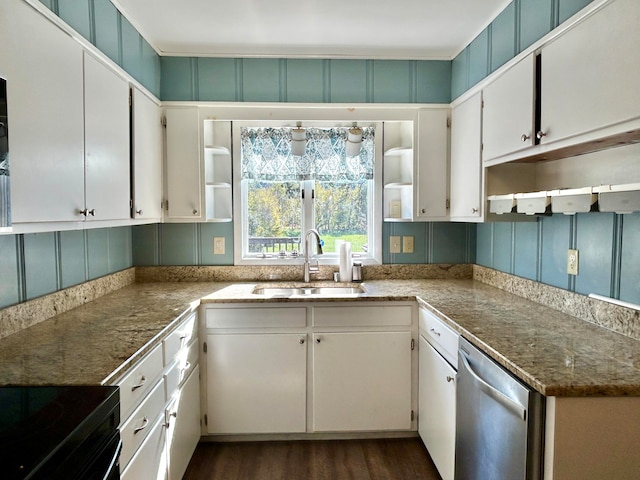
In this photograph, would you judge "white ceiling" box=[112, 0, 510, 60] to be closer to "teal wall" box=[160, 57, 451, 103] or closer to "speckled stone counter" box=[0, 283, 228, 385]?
"teal wall" box=[160, 57, 451, 103]

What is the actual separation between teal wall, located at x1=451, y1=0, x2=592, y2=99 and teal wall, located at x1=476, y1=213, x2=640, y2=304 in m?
0.83

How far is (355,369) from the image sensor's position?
7.52 ft

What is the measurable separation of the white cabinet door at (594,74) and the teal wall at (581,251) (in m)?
0.44

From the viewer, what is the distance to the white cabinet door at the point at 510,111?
1.68 metres

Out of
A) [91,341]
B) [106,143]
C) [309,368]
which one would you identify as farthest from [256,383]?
[106,143]

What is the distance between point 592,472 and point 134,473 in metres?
1.41

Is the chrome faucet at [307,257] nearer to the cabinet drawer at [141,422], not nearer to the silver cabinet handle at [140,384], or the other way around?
the cabinet drawer at [141,422]

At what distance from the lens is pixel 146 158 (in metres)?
2.28


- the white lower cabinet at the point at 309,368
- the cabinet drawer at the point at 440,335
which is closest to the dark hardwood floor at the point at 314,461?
the white lower cabinet at the point at 309,368

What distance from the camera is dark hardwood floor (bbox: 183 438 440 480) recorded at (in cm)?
208

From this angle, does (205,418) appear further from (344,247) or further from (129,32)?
(129,32)

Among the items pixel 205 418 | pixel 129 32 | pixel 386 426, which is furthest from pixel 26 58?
pixel 386 426

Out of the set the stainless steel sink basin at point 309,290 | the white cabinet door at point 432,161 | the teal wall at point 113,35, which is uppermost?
the teal wall at point 113,35

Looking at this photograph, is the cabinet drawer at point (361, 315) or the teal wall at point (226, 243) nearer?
the cabinet drawer at point (361, 315)
